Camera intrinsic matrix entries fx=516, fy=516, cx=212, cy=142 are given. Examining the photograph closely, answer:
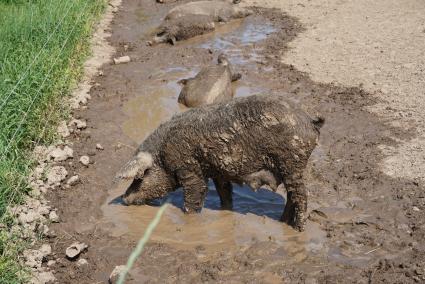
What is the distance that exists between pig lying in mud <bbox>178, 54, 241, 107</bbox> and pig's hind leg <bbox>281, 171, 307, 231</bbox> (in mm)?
3330

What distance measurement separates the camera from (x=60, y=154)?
6.93 metres

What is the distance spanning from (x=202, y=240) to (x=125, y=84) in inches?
202

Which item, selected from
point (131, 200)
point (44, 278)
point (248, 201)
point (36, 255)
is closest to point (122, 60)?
point (131, 200)

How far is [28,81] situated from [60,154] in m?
1.29

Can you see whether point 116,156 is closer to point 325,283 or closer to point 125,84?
point 125,84

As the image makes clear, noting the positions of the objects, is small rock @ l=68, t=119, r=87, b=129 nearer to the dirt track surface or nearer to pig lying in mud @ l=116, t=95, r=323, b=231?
the dirt track surface

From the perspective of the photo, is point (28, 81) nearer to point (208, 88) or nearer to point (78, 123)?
point (78, 123)

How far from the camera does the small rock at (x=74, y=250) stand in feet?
16.7

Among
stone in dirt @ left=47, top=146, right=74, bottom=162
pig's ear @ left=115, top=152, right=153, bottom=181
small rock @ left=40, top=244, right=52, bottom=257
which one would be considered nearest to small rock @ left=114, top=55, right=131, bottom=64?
stone in dirt @ left=47, top=146, right=74, bottom=162

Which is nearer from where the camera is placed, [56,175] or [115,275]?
[115,275]

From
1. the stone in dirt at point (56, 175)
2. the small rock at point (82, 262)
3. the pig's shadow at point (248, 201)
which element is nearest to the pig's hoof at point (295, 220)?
the pig's shadow at point (248, 201)

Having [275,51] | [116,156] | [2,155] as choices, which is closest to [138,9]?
[275,51]

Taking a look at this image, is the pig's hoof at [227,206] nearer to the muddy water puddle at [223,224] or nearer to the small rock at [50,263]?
the muddy water puddle at [223,224]

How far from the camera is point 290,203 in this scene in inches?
217
